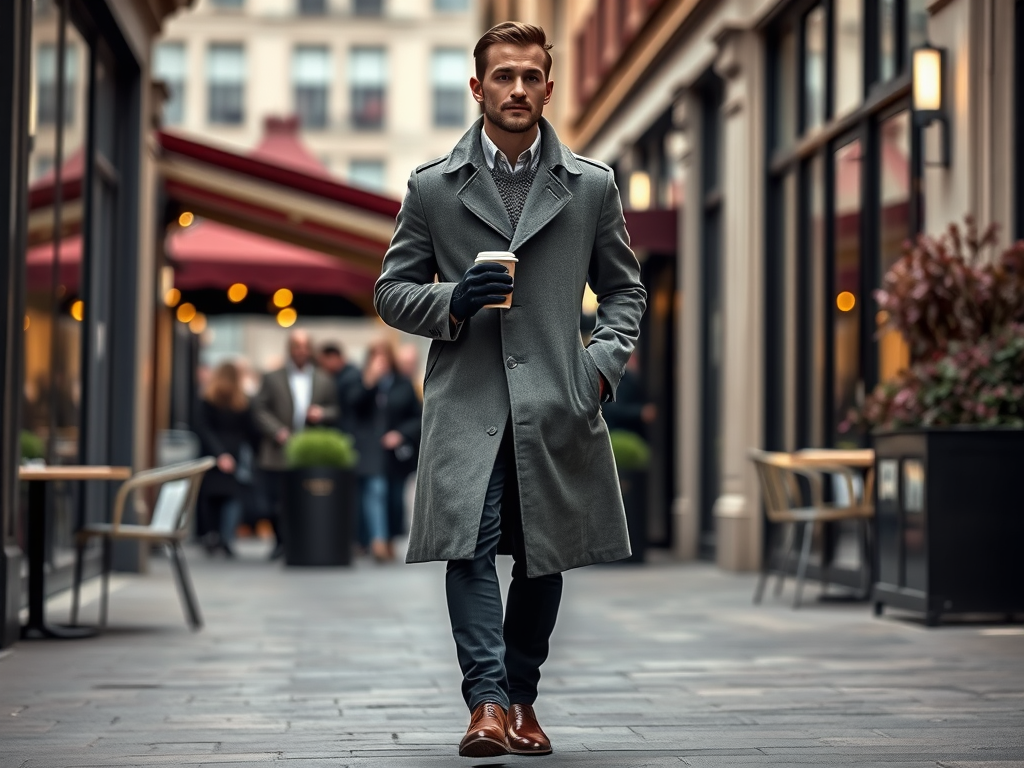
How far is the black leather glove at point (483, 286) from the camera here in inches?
169

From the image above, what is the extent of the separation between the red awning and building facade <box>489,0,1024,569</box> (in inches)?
121

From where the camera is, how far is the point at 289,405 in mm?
15328

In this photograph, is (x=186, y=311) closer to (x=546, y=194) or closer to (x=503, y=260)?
(x=546, y=194)

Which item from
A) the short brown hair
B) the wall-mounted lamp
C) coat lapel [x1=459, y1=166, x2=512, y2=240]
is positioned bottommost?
coat lapel [x1=459, y1=166, x2=512, y2=240]

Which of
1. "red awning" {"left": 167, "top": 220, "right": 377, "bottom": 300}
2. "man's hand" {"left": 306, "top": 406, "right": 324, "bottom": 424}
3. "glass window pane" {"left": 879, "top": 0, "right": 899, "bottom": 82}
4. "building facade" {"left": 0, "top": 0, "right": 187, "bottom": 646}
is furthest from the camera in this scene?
"red awning" {"left": 167, "top": 220, "right": 377, "bottom": 300}

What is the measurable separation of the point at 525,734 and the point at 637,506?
9463mm

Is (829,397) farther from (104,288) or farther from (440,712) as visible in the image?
(440,712)

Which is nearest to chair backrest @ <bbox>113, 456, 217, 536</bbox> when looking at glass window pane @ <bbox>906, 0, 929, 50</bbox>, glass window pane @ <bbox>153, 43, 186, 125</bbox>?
glass window pane @ <bbox>906, 0, 929, 50</bbox>

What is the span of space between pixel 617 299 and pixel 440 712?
1.58 metres

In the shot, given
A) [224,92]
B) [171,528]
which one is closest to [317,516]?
[171,528]

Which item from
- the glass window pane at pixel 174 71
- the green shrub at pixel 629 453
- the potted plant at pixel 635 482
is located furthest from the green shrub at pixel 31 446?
the glass window pane at pixel 174 71

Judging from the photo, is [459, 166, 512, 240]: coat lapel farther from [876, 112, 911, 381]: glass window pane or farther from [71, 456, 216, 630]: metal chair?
[876, 112, 911, 381]: glass window pane

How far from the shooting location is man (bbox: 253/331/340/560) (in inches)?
599

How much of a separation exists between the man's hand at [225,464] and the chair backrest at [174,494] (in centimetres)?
676
